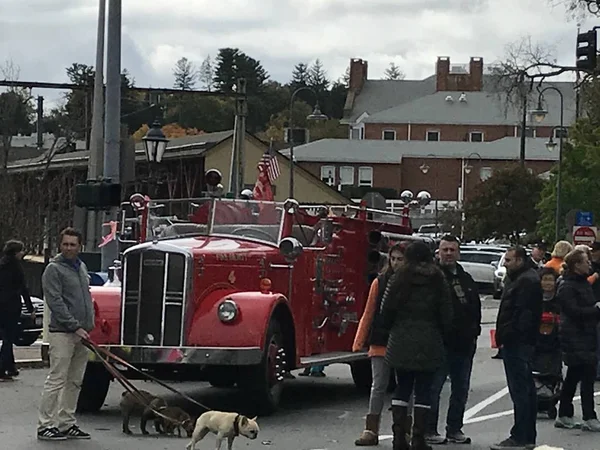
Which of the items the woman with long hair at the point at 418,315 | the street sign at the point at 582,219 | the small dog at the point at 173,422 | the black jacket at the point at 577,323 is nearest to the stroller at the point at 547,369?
the black jacket at the point at 577,323

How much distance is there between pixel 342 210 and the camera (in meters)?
16.7

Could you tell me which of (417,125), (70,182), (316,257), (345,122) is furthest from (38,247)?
(345,122)

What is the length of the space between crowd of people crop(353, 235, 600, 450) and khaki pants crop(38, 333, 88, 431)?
2689 mm

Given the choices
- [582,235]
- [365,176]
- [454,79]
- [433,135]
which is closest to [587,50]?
[582,235]

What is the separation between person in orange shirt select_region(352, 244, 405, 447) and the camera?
1234 cm

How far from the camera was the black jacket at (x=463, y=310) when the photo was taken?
12383mm

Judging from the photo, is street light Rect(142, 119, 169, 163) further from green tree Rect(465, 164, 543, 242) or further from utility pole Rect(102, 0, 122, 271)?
green tree Rect(465, 164, 543, 242)

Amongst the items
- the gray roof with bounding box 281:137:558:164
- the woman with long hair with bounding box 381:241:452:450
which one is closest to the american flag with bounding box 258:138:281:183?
the woman with long hair with bounding box 381:241:452:450

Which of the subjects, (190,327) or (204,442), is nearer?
(204,442)

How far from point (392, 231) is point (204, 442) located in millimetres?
5800

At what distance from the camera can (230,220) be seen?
15469 millimetres

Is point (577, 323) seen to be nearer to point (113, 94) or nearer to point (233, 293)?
point (233, 293)

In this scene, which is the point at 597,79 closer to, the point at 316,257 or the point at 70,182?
the point at 70,182

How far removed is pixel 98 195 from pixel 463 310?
991 cm
